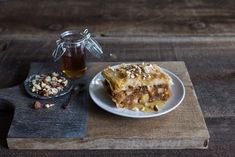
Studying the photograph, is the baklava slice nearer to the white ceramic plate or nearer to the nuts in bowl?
the white ceramic plate

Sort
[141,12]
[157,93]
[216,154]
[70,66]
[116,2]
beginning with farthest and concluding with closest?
A: [116,2] → [141,12] → [70,66] → [157,93] → [216,154]

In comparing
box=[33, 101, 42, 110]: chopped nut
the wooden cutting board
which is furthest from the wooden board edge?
box=[33, 101, 42, 110]: chopped nut

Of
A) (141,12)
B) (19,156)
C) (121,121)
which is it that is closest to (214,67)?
(121,121)

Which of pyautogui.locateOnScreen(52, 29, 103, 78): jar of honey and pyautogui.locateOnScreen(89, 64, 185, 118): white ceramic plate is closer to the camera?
pyautogui.locateOnScreen(89, 64, 185, 118): white ceramic plate

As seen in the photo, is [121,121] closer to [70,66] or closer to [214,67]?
[70,66]

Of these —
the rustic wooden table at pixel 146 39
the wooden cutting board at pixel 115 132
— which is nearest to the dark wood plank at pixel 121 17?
the rustic wooden table at pixel 146 39

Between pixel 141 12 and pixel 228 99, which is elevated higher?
pixel 228 99

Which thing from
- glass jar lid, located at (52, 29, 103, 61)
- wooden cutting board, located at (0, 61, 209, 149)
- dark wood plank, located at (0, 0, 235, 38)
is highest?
glass jar lid, located at (52, 29, 103, 61)
